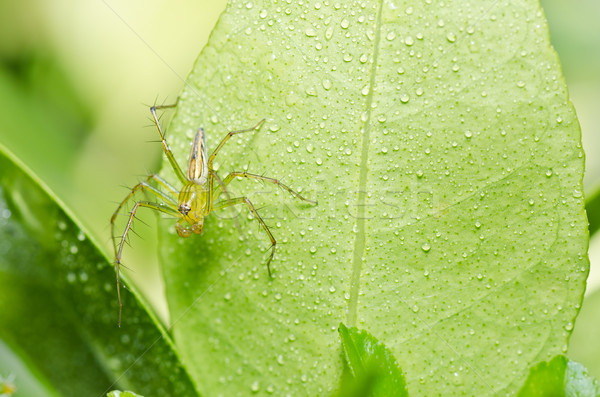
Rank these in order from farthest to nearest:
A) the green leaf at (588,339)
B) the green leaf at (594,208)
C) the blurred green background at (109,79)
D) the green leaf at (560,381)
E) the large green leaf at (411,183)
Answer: the blurred green background at (109,79) < the green leaf at (588,339) < the green leaf at (594,208) < the large green leaf at (411,183) < the green leaf at (560,381)

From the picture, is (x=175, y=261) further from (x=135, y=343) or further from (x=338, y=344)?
(x=338, y=344)

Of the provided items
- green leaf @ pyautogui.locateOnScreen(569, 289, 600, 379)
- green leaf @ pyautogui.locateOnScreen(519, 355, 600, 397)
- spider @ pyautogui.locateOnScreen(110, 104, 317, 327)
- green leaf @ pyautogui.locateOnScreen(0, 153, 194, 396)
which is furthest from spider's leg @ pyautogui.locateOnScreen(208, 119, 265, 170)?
green leaf @ pyautogui.locateOnScreen(569, 289, 600, 379)

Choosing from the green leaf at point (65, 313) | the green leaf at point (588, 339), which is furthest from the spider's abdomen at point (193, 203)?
the green leaf at point (588, 339)

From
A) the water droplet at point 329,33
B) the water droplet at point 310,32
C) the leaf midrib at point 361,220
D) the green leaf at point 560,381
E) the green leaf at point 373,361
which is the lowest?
the green leaf at point 560,381

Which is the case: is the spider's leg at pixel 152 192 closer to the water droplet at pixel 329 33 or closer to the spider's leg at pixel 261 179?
the spider's leg at pixel 261 179

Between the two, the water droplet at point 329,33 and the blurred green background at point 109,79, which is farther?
the blurred green background at point 109,79

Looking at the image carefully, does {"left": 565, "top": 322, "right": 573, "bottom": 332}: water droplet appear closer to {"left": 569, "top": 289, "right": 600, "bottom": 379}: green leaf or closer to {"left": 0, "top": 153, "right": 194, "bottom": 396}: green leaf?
{"left": 569, "top": 289, "right": 600, "bottom": 379}: green leaf

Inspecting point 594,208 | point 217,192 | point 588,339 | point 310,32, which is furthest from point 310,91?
point 588,339
